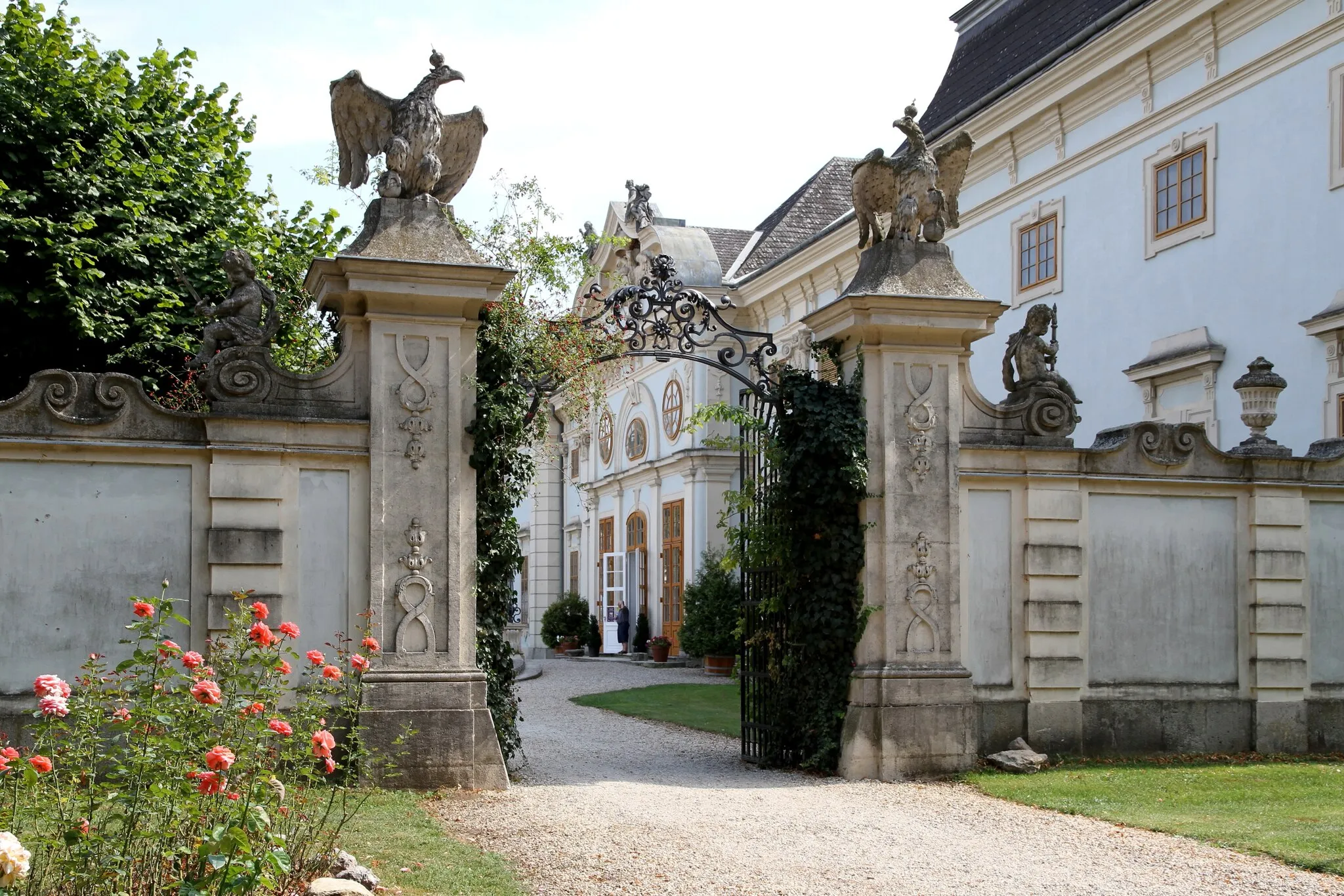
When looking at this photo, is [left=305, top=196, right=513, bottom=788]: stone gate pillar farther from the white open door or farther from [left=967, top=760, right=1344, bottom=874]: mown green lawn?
the white open door

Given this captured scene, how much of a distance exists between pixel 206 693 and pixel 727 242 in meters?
27.4

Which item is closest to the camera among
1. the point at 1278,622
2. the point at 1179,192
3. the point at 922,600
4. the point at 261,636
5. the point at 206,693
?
the point at 206,693

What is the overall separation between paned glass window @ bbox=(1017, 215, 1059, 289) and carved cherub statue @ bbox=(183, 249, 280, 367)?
1249 centimetres

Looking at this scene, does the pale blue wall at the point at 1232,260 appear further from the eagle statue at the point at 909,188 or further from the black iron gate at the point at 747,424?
the black iron gate at the point at 747,424

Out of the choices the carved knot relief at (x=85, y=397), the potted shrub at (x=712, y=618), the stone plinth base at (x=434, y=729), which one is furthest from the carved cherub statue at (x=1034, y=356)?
the potted shrub at (x=712, y=618)

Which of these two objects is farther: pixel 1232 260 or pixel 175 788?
pixel 1232 260

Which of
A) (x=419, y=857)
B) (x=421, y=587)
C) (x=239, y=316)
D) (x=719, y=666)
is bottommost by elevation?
(x=719, y=666)

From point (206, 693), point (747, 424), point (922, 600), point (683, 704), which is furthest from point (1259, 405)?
point (206, 693)

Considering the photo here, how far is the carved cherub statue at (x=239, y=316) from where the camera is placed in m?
9.69

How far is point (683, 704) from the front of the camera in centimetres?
1855

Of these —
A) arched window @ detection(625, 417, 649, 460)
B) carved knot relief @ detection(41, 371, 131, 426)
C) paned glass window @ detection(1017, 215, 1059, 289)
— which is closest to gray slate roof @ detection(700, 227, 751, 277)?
arched window @ detection(625, 417, 649, 460)

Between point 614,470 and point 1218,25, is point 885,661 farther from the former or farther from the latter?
point 614,470

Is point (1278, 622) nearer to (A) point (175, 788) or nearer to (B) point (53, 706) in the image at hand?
(A) point (175, 788)

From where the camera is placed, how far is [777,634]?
38.3ft
